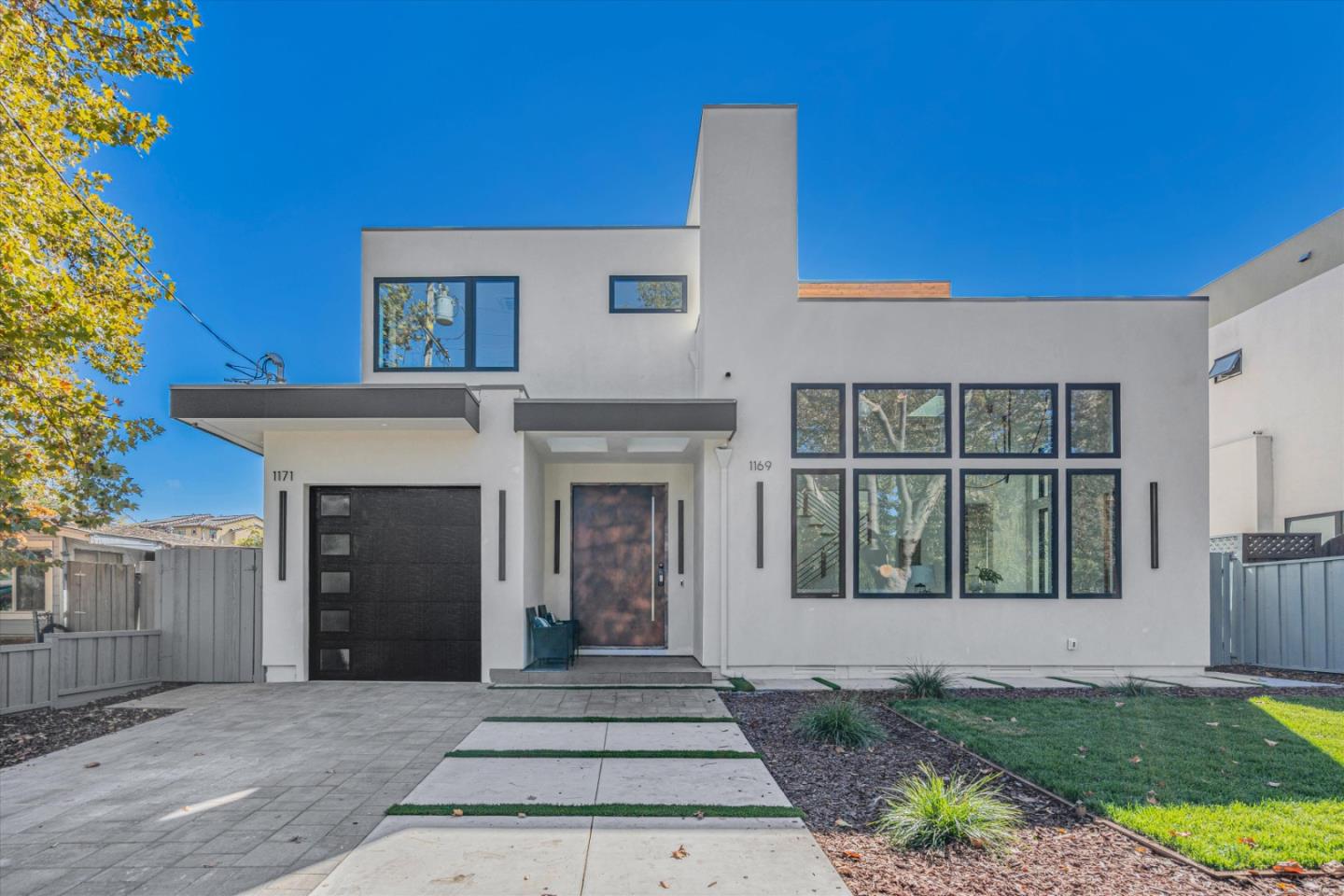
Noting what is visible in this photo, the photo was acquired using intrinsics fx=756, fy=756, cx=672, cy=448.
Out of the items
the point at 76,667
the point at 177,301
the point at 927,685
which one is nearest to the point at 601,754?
the point at 927,685

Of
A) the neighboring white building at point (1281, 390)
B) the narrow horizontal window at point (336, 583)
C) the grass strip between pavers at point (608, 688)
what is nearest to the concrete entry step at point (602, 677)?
the grass strip between pavers at point (608, 688)

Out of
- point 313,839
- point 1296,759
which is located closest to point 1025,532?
point 1296,759

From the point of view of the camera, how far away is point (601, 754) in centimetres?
529

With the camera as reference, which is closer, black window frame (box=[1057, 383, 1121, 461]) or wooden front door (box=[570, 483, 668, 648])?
black window frame (box=[1057, 383, 1121, 461])

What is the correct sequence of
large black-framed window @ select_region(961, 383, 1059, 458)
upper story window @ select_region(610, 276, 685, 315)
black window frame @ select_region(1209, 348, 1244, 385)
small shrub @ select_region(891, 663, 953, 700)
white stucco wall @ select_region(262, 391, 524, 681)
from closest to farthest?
small shrub @ select_region(891, 663, 953, 700)
white stucco wall @ select_region(262, 391, 524, 681)
large black-framed window @ select_region(961, 383, 1059, 458)
upper story window @ select_region(610, 276, 685, 315)
black window frame @ select_region(1209, 348, 1244, 385)

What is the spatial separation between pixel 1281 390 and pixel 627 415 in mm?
13339

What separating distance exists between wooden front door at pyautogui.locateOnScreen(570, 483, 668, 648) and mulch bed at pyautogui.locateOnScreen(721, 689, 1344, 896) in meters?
5.30

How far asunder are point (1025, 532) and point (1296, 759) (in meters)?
4.12

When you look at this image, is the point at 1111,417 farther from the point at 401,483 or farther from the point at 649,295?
the point at 401,483

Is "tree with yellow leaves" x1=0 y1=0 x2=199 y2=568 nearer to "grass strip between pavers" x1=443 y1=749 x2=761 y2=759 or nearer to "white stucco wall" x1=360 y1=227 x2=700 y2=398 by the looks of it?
"white stucco wall" x1=360 y1=227 x2=700 y2=398

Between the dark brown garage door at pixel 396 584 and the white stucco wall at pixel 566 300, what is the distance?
236 centimetres

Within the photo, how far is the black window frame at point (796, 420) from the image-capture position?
892cm

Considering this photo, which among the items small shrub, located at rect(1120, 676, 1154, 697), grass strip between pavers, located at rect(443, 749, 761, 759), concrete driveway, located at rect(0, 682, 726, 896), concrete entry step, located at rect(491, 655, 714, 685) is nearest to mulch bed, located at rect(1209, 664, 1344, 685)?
small shrub, located at rect(1120, 676, 1154, 697)

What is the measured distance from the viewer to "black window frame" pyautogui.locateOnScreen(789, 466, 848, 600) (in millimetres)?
8766
